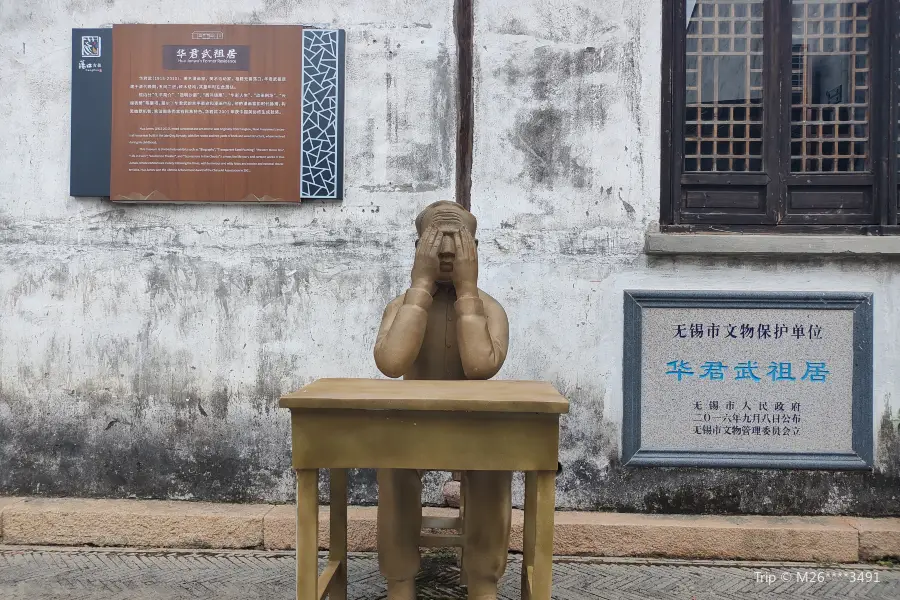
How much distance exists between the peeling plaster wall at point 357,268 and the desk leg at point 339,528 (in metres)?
1.13

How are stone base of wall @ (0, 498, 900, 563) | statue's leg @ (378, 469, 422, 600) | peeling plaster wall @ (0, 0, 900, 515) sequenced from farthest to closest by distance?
1. peeling plaster wall @ (0, 0, 900, 515)
2. stone base of wall @ (0, 498, 900, 563)
3. statue's leg @ (378, 469, 422, 600)

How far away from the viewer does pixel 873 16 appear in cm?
450

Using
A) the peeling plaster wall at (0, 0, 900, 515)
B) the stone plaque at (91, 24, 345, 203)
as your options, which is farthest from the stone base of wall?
the stone plaque at (91, 24, 345, 203)

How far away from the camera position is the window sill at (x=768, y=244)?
427 cm

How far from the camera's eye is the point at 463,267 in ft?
10.2

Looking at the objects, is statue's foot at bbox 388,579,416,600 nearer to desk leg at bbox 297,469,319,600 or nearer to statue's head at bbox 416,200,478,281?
desk leg at bbox 297,469,319,600

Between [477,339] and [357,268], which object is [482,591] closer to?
[477,339]

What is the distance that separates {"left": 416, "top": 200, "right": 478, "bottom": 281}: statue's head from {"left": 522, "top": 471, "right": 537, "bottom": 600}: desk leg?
39.3 inches

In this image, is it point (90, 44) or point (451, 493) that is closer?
point (451, 493)

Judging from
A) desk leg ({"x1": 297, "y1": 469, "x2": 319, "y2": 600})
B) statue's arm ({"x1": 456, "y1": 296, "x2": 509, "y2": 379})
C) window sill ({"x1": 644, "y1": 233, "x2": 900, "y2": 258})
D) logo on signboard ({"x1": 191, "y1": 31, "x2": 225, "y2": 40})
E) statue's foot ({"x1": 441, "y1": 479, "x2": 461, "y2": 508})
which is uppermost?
logo on signboard ({"x1": 191, "y1": 31, "x2": 225, "y2": 40})

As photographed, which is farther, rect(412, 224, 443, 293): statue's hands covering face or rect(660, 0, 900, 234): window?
rect(660, 0, 900, 234): window

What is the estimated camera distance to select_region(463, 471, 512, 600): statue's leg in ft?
10.0

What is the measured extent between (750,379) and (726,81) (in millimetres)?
1955

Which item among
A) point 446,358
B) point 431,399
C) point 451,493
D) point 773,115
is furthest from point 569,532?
point 773,115
